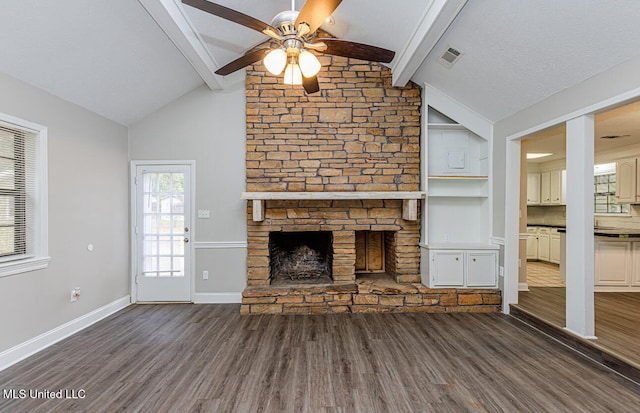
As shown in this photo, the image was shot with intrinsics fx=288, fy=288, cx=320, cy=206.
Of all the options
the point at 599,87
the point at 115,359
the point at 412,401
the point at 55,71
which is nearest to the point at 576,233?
the point at 599,87

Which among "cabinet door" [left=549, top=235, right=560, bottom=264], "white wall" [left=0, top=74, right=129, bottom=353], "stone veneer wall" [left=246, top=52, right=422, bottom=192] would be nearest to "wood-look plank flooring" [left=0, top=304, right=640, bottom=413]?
"white wall" [left=0, top=74, right=129, bottom=353]

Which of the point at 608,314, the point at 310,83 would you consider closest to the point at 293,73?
the point at 310,83

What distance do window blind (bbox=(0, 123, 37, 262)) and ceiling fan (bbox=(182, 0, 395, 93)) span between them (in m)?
2.10

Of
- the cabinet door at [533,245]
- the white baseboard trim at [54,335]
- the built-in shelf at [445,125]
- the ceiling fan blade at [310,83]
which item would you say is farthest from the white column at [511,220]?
the white baseboard trim at [54,335]

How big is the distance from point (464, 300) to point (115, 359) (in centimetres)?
383

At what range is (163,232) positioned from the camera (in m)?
4.04

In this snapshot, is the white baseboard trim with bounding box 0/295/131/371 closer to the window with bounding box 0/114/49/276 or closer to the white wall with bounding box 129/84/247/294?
the window with bounding box 0/114/49/276

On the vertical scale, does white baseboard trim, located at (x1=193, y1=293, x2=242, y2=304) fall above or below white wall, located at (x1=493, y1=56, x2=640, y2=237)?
below

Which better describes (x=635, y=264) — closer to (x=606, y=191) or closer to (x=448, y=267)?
(x=606, y=191)

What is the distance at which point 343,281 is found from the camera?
12.9ft

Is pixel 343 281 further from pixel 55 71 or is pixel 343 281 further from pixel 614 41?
pixel 55 71

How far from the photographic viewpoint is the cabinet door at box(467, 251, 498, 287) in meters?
3.72

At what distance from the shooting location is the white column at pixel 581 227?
260 cm

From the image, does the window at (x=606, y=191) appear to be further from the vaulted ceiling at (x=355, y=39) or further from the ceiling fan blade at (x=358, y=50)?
the ceiling fan blade at (x=358, y=50)
